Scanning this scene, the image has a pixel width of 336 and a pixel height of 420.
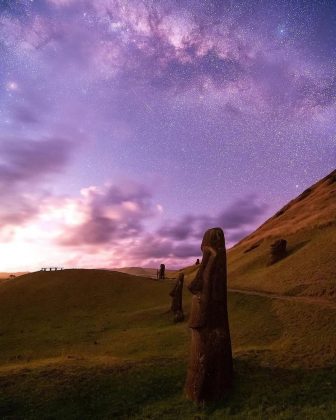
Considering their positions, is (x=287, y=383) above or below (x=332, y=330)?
below

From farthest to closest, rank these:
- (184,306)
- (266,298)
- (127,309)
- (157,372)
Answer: (127,309)
(184,306)
(266,298)
(157,372)

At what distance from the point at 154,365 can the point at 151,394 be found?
3.25 m

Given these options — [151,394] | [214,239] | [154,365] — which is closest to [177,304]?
[154,365]

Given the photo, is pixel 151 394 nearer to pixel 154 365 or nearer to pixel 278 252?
pixel 154 365

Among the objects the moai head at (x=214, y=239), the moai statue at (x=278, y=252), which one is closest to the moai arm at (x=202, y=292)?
the moai head at (x=214, y=239)

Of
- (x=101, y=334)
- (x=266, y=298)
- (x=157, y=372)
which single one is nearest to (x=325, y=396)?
→ (x=157, y=372)

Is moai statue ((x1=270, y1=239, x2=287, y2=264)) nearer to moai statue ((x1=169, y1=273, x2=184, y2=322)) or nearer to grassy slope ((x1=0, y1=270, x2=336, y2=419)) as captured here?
grassy slope ((x1=0, y1=270, x2=336, y2=419))

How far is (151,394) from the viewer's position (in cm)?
1864

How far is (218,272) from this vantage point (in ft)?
62.8

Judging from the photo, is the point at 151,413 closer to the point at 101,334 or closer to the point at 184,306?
the point at 101,334

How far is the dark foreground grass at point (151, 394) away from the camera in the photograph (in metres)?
16.4

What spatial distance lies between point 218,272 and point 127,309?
3569 cm

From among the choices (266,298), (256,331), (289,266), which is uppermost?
(289,266)

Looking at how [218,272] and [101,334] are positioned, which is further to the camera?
[101,334]
